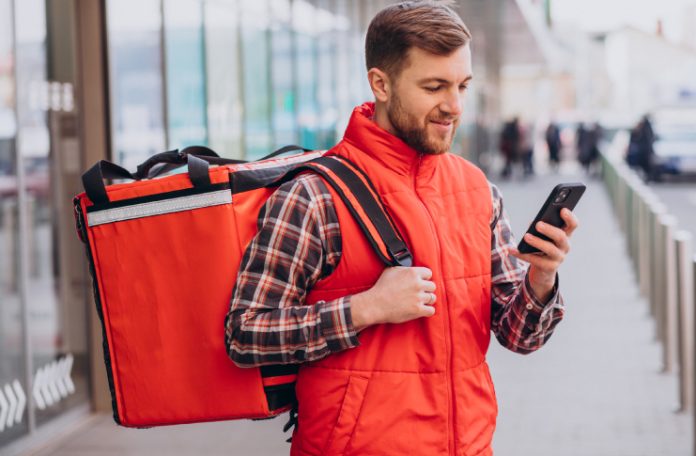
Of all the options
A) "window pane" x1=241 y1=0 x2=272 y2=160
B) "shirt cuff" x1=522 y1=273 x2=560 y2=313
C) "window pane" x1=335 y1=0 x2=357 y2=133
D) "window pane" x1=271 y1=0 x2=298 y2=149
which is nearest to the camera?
"shirt cuff" x1=522 y1=273 x2=560 y2=313

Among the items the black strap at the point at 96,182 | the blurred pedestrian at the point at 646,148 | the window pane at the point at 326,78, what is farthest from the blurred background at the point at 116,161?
the blurred pedestrian at the point at 646,148

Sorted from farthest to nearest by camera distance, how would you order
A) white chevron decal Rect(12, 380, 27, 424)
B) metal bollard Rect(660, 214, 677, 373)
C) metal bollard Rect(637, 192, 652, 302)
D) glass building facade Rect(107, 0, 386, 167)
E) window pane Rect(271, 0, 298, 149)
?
window pane Rect(271, 0, 298, 149) < metal bollard Rect(637, 192, 652, 302) < metal bollard Rect(660, 214, 677, 373) < glass building facade Rect(107, 0, 386, 167) < white chevron decal Rect(12, 380, 27, 424)

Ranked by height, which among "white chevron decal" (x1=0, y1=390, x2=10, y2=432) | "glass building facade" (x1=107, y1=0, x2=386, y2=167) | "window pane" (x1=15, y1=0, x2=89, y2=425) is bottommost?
"white chevron decal" (x1=0, y1=390, x2=10, y2=432)

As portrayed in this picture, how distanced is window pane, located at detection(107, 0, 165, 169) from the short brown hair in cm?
438

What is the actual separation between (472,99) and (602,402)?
25.0 meters

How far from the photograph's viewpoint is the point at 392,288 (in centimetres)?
214

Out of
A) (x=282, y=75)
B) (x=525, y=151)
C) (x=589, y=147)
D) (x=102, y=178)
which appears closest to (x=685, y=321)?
(x=102, y=178)

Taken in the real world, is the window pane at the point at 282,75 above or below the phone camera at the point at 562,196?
above

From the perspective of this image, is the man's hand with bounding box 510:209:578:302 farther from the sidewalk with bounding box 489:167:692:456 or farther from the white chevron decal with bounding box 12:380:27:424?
the white chevron decal with bounding box 12:380:27:424

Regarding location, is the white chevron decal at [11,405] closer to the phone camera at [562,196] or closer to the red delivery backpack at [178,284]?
the red delivery backpack at [178,284]

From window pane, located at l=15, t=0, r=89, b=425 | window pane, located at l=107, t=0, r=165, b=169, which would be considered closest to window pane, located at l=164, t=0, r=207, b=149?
window pane, located at l=107, t=0, r=165, b=169

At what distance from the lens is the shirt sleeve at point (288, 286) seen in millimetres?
2180

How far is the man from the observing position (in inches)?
86.4

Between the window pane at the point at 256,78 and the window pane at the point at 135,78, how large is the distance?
8.01 feet
